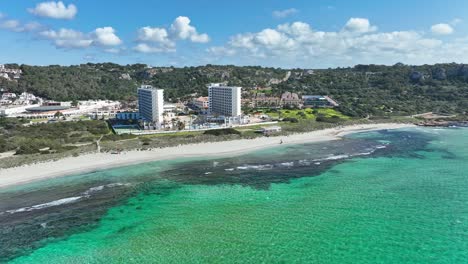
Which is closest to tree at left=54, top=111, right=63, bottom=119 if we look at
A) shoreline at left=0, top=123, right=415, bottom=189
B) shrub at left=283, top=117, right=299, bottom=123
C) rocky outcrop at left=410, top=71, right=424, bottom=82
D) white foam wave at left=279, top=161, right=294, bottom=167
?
shoreline at left=0, top=123, right=415, bottom=189

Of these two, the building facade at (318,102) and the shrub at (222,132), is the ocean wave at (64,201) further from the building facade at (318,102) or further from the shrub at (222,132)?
the building facade at (318,102)

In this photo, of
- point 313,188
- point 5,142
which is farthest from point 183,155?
point 5,142

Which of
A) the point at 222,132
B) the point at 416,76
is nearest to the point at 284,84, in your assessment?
Result: the point at 416,76

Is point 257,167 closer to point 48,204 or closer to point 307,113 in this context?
point 48,204

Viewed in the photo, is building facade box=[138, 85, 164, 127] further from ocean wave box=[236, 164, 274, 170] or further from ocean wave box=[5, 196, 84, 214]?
ocean wave box=[5, 196, 84, 214]

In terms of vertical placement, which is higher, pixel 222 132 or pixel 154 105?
pixel 154 105

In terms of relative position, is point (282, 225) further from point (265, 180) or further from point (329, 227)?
point (265, 180)
